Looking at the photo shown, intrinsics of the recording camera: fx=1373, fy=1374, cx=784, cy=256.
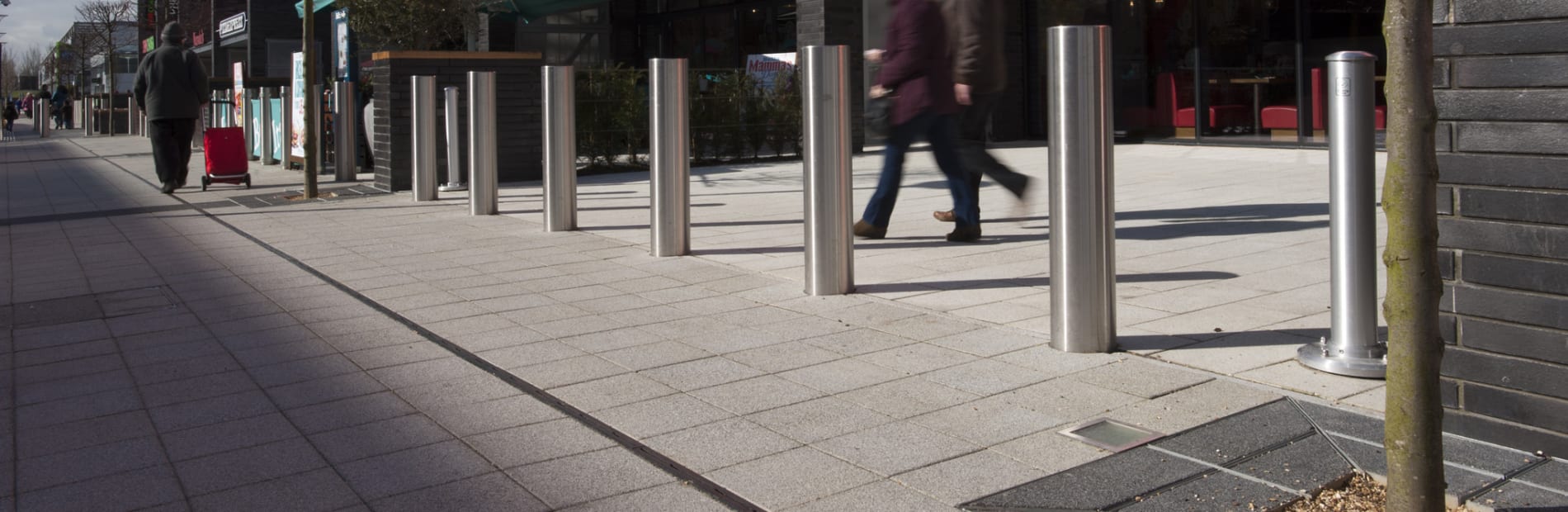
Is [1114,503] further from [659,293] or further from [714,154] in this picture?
[714,154]

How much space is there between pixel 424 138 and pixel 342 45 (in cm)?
565

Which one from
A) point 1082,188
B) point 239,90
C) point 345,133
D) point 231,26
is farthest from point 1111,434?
point 231,26

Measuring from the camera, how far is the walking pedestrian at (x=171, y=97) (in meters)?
13.7

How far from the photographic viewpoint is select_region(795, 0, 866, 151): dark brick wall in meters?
16.7

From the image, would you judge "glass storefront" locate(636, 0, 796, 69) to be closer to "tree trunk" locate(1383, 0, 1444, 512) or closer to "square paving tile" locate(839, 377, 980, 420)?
"square paving tile" locate(839, 377, 980, 420)

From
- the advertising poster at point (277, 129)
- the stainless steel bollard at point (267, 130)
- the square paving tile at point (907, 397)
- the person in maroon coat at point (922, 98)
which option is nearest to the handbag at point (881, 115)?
the person in maroon coat at point (922, 98)

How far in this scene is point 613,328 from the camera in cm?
578

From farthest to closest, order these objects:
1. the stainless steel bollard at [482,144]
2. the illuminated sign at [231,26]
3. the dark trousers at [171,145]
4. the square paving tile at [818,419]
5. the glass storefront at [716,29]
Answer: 1. the illuminated sign at [231,26]
2. the glass storefront at [716,29]
3. the dark trousers at [171,145]
4. the stainless steel bollard at [482,144]
5. the square paving tile at [818,419]

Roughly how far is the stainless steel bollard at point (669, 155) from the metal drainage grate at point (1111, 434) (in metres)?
3.97

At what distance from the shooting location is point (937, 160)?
7.96m

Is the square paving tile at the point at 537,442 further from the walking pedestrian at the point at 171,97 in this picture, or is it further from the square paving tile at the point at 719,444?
the walking pedestrian at the point at 171,97

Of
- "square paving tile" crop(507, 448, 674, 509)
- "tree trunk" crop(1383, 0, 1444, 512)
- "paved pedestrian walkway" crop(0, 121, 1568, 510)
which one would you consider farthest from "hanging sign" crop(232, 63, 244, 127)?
"tree trunk" crop(1383, 0, 1444, 512)

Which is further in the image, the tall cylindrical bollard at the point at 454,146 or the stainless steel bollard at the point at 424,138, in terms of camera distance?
the tall cylindrical bollard at the point at 454,146

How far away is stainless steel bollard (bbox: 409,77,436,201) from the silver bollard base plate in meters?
8.55
